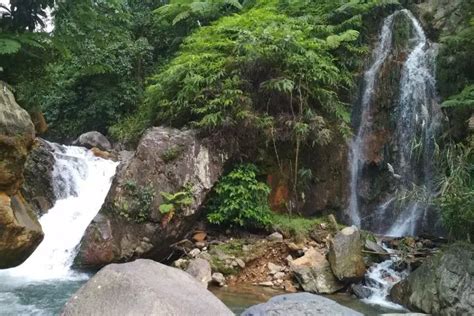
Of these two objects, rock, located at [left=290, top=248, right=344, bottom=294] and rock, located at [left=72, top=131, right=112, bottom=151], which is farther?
rock, located at [left=72, top=131, right=112, bottom=151]

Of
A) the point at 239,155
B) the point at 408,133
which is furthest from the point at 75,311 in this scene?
the point at 408,133

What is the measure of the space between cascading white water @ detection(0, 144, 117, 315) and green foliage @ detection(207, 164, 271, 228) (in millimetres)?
2956

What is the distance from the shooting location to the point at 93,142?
1583 centimetres

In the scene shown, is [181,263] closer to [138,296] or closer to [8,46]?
[8,46]

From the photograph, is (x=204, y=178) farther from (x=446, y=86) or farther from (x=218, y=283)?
(x=446, y=86)

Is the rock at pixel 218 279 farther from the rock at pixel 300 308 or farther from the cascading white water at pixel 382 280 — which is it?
the rock at pixel 300 308

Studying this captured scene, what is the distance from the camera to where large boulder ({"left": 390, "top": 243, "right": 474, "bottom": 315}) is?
7324 millimetres

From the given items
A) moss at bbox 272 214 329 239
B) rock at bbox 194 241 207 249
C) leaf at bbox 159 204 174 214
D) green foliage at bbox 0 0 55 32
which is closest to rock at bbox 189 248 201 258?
rock at bbox 194 241 207 249

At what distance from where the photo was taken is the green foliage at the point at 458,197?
8.22 meters

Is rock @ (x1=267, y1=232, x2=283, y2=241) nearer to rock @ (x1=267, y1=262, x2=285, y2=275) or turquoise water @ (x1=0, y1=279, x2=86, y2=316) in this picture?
rock @ (x1=267, y1=262, x2=285, y2=275)

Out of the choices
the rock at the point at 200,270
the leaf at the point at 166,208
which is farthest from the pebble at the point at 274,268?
the leaf at the point at 166,208

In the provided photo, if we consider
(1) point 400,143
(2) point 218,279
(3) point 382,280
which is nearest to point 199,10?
(1) point 400,143

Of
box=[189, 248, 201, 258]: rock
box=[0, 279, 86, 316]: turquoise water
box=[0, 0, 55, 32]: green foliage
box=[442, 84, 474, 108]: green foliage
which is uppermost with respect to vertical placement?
box=[0, 0, 55, 32]: green foliage

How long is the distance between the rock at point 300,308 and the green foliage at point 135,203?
6.12m
